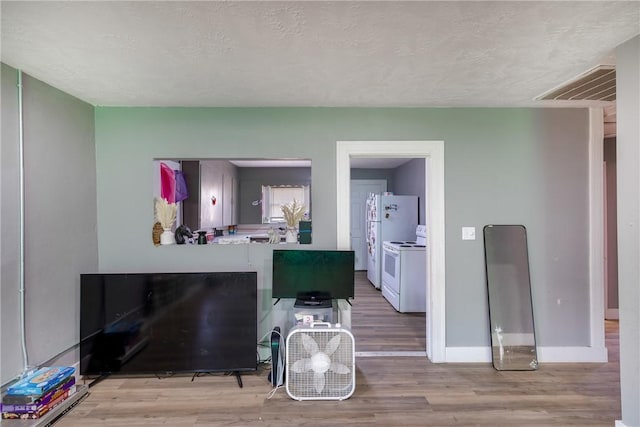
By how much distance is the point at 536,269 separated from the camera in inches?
108

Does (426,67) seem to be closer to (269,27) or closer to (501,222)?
(269,27)

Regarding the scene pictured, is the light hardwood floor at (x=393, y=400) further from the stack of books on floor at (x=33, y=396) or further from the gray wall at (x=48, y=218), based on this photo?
the gray wall at (x=48, y=218)

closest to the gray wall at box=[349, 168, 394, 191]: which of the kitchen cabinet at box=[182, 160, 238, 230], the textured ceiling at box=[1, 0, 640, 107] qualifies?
the kitchen cabinet at box=[182, 160, 238, 230]

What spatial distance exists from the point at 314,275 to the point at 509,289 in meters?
1.82

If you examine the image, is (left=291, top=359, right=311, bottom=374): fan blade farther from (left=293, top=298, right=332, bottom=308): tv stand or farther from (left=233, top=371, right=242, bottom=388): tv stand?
(left=233, top=371, right=242, bottom=388): tv stand

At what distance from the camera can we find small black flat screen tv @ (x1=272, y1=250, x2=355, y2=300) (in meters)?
2.52

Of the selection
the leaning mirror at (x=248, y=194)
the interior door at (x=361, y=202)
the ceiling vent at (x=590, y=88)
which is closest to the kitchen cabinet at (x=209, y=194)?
the leaning mirror at (x=248, y=194)

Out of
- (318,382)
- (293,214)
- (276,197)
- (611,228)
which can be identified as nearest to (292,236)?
(293,214)

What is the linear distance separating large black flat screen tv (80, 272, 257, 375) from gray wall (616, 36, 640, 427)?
244cm

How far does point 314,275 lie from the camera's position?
2525 millimetres

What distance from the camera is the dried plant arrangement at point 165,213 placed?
267cm

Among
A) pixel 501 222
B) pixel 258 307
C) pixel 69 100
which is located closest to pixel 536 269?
pixel 501 222

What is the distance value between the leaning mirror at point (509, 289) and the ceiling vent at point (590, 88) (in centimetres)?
116

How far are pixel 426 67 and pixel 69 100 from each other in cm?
281
